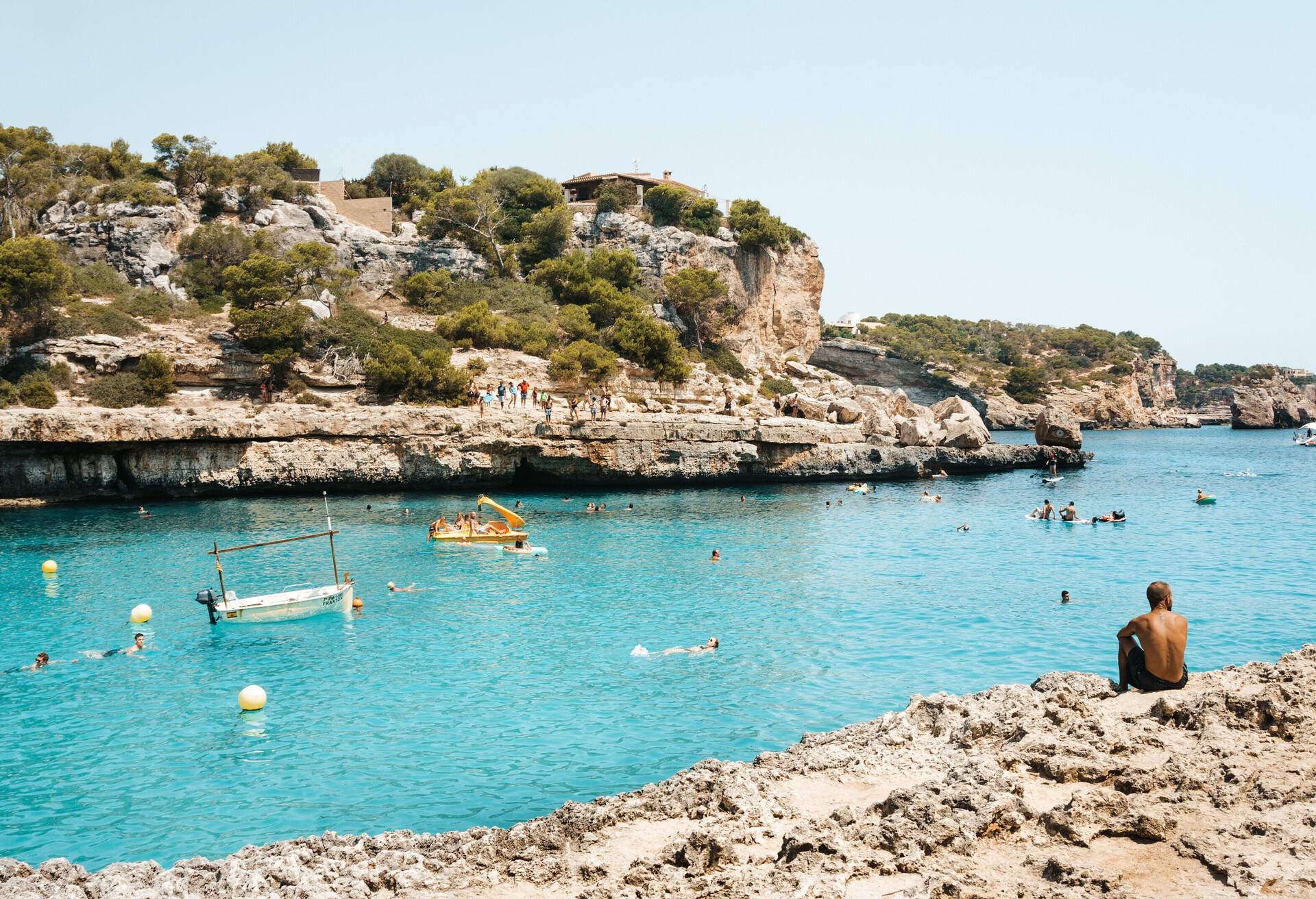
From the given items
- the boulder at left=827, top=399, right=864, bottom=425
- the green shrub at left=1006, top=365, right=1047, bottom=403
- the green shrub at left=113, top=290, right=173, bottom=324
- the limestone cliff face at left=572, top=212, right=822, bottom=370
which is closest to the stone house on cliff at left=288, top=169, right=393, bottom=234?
the limestone cliff face at left=572, top=212, right=822, bottom=370

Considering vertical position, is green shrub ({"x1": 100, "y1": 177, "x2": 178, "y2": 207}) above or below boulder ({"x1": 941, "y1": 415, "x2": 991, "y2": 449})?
above

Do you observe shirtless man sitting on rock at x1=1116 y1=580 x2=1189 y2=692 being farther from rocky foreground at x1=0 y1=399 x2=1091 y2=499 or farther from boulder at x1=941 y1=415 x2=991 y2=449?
boulder at x1=941 y1=415 x2=991 y2=449

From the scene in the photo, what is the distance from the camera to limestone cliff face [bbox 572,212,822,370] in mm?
65000

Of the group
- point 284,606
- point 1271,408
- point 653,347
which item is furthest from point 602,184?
point 1271,408

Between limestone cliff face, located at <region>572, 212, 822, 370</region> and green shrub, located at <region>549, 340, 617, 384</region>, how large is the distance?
745 inches

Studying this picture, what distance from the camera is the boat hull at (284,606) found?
20.2m

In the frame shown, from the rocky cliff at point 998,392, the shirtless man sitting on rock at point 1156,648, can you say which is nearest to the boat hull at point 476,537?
the shirtless man sitting on rock at point 1156,648

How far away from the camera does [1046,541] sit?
30.8m

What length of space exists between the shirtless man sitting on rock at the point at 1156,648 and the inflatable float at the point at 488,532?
2128 cm

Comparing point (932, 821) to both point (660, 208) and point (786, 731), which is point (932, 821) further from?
point (660, 208)

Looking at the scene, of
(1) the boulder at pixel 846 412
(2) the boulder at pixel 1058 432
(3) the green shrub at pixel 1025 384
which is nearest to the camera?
(1) the boulder at pixel 846 412

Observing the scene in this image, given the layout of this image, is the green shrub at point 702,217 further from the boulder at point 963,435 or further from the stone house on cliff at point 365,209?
the boulder at point 963,435

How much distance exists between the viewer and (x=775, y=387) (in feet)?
200

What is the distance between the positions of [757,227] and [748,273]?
3421 mm
